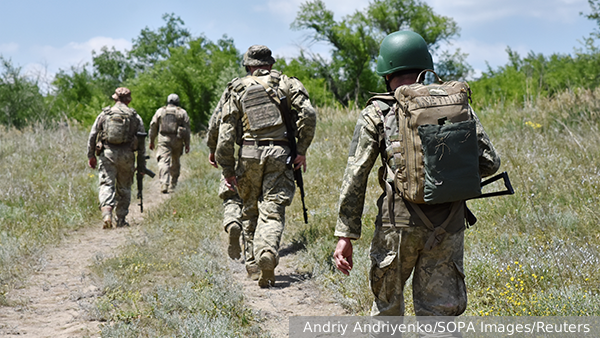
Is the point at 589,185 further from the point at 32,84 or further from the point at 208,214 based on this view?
the point at 32,84

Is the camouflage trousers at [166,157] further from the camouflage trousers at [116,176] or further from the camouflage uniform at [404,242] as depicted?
the camouflage uniform at [404,242]

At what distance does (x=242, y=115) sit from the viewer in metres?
5.05

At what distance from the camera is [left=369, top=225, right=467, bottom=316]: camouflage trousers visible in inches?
101

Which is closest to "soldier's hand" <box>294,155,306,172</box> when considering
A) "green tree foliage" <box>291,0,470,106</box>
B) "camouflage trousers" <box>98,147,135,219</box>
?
"camouflage trousers" <box>98,147,135,219</box>

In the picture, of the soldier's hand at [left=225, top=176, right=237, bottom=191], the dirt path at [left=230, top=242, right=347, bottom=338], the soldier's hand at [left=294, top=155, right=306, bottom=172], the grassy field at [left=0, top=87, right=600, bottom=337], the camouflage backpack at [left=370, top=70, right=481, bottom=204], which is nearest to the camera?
the camouflage backpack at [left=370, top=70, right=481, bottom=204]

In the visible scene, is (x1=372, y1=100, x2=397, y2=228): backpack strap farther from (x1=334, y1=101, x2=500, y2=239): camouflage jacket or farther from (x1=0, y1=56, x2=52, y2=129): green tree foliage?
(x1=0, y1=56, x2=52, y2=129): green tree foliage

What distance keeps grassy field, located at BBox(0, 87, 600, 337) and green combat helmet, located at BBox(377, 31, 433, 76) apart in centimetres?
181

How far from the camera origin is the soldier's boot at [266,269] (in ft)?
15.3

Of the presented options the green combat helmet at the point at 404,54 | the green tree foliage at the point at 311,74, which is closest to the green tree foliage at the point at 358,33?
the green tree foliage at the point at 311,74

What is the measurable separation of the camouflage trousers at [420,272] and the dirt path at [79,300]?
137 cm

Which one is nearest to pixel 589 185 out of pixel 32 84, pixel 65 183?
pixel 65 183

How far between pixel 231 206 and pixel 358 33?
3638 cm

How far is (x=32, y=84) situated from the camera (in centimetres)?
2108

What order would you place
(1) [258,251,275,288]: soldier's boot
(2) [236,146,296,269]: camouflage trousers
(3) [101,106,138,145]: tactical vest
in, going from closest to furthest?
(1) [258,251,275,288]: soldier's boot
(2) [236,146,296,269]: camouflage trousers
(3) [101,106,138,145]: tactical vest
